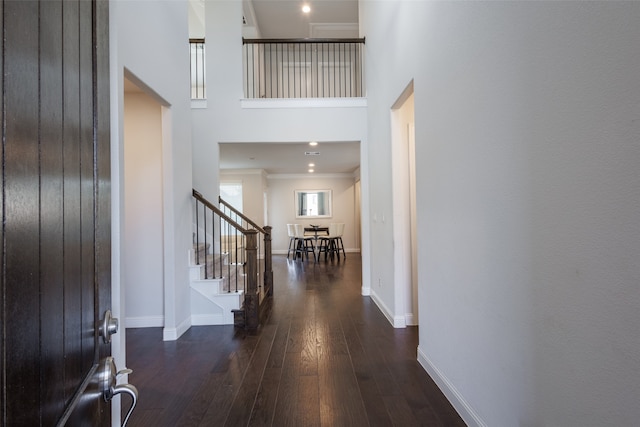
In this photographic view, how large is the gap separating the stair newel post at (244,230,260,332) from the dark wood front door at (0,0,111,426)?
2.48 m

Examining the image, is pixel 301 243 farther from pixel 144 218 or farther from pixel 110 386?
pixel 110 386

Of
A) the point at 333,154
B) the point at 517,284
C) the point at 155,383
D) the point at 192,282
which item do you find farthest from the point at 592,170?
the point at 333,154

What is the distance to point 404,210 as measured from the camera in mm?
3156

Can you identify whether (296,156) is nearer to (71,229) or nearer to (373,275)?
(373,275)

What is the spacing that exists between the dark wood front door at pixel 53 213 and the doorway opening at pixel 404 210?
2.72 metres

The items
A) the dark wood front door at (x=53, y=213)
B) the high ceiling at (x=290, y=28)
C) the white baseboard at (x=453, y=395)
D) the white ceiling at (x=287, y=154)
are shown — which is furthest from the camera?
the high ceiling at (x=290, y=28)

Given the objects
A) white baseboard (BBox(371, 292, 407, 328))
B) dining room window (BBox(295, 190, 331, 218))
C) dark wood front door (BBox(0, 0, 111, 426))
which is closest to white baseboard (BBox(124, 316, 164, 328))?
white baseboard (BBox(371, 292, 407, 328))

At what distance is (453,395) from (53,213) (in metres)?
2.10

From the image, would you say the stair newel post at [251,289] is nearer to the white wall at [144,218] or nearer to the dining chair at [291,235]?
the white wall at [144,218]

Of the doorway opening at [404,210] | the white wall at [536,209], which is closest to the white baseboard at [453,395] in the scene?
the white wall at [536,209]

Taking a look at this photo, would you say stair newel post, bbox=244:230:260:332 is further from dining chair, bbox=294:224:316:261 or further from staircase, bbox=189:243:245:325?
dining chair, bbox=294:224:316:261

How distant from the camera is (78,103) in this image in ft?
2.01

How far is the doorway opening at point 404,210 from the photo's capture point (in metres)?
3.14

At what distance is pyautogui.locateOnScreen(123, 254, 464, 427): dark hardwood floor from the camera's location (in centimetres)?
178
